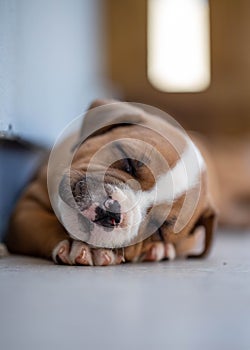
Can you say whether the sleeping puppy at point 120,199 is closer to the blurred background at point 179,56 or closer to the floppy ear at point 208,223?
the floppy ear at point 208,223

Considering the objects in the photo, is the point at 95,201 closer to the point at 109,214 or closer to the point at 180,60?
the point at 109,214

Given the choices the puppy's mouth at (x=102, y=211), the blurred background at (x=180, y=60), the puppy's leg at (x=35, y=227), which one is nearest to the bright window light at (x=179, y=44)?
the blurred background at (x=180, y=60)

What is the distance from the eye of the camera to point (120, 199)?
1.34 meters

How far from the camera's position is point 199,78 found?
5105 mm

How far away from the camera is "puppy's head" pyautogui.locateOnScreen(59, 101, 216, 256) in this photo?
4.41 ft

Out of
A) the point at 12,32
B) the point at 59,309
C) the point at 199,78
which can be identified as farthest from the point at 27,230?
the point at 199,78

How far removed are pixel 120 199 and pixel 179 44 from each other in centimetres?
414

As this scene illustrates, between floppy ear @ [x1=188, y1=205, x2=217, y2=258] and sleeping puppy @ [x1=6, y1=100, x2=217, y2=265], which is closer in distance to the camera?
sleeping puppy @ [x1=6, y1=100, x2=217, y2=265]

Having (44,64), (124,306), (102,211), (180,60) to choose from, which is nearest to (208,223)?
(102,211)

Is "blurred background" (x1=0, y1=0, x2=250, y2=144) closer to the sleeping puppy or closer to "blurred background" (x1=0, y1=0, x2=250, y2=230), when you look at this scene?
"blurred background" (x1=0, y1=0, x2=250, y2=230)

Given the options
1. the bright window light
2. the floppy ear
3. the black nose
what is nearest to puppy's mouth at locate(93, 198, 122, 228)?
the black nose

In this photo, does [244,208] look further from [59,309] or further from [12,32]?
[59,309]

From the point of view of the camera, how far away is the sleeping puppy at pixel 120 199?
136cm

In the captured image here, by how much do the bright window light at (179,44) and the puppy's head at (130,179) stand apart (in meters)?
3.46
